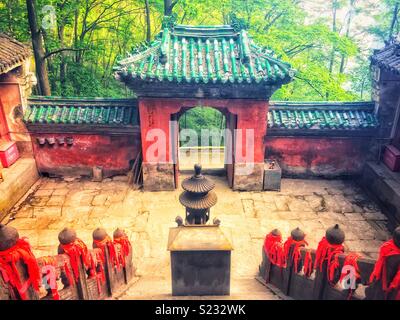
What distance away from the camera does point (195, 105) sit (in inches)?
373

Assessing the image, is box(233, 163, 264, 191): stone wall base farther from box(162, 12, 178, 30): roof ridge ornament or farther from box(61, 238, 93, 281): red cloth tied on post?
box(61, 238, 93, 281): red cloth tied on post

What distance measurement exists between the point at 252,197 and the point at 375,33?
15107 mm

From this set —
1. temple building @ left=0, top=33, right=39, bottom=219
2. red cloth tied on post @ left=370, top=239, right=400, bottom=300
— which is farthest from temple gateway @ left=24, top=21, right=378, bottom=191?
red cloth tied on post @ left=370, top=239, right=400, bottom=300

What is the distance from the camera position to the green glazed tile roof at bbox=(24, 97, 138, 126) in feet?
33.6

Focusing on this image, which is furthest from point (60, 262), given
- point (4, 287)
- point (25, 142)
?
point (25, 142)

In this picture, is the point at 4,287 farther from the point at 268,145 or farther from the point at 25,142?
the point at 268,145

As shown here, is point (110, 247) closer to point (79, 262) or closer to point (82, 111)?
point (79, 262)

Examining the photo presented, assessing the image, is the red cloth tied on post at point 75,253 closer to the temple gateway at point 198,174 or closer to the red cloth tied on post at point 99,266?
the red cloth tied on post at point 99,266

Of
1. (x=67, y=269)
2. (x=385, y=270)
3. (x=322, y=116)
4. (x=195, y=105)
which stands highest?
(x=195, y=105)

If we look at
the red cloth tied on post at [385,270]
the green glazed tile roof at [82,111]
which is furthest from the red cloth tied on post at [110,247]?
the green glazed tile roof at [82,111]

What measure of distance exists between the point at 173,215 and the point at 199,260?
4.19m

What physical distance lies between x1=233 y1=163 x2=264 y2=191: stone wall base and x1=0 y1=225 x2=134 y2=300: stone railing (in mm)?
4586

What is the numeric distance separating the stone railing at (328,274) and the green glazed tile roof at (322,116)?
16.5 feet

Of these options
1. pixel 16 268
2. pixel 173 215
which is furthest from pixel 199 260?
pixel 173 215
